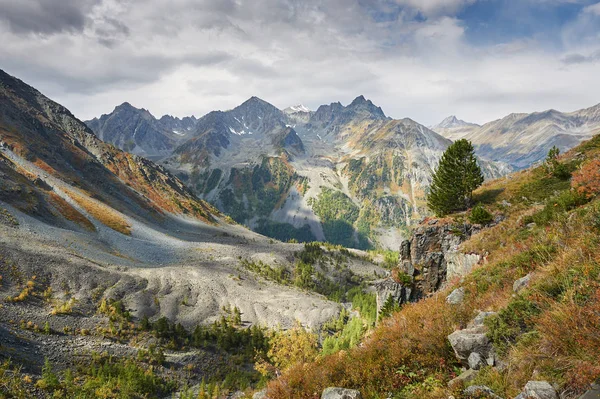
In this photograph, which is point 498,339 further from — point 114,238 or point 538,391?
point 114,238

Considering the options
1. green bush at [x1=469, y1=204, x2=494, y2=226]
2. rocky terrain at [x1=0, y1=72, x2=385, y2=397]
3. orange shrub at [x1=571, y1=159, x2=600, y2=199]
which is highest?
orange shrub at [x1=571, y1=159, x2=600, y2=199]

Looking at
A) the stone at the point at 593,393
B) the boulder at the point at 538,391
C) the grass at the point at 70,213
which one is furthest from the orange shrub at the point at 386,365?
the grass at the point at 70,213

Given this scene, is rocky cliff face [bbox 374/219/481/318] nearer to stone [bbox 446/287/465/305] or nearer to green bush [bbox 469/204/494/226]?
green bush [bbox 469/204/494/226]

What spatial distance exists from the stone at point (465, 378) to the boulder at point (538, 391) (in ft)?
6.77

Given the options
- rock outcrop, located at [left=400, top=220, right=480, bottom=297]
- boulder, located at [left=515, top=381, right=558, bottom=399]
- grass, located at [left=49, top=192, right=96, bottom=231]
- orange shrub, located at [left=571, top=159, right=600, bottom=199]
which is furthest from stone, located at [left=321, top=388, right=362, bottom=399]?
grass, located at [left=49, top=192, right=96, bottom=231]

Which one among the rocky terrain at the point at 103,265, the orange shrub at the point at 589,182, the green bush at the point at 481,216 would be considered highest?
the orange shrub at the point at 589,182

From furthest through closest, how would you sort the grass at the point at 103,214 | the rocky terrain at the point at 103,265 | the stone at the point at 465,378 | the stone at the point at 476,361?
the grass at the point at 103,214 → the rocky terrain at the point at 103,265 → the stone at the point at 476,361 → the stone at the point at 465,378

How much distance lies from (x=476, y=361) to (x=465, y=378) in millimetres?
568

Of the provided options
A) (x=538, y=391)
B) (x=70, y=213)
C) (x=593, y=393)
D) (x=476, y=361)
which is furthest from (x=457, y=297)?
(x=70, y=213)

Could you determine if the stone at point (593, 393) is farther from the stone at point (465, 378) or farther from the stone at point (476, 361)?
the stone at point (476, 361)

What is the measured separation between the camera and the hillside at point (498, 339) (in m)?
6.53

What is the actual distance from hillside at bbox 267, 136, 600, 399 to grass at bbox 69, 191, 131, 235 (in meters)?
106

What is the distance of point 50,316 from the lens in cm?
4491

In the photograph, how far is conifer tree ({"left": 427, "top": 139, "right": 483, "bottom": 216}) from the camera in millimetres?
39219
